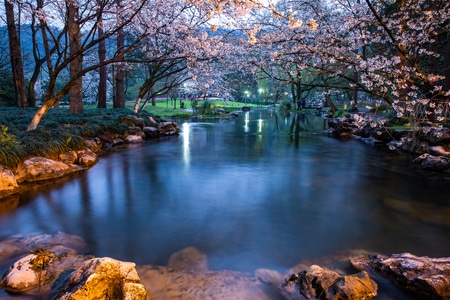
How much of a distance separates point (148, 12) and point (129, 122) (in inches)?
277

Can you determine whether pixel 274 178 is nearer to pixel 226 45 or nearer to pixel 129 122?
pixel 226 45

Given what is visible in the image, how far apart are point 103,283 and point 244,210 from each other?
4136 millimetres

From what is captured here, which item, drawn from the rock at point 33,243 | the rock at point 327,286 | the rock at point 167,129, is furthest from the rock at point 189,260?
the rock at point 167,129

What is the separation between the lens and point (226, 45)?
654 inches

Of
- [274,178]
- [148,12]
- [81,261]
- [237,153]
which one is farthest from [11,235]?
[148,12]

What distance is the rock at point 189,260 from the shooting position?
4580mm

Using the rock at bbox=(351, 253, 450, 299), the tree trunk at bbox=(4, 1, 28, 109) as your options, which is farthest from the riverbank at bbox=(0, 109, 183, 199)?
the tree trunk at bbox=(4, 1, 28, 109)

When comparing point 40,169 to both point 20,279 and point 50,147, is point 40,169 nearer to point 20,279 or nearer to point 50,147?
point 50,147

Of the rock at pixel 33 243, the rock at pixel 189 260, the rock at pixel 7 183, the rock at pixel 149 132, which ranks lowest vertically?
the rock at pixel 189 260

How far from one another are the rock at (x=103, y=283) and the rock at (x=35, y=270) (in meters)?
0.61

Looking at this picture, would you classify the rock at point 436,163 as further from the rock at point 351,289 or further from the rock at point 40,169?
the rock at point 40,169

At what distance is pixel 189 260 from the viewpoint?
190 inches

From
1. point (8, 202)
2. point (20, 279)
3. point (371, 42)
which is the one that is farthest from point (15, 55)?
point (371, 42)

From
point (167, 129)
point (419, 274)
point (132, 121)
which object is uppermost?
point (132, 121)
